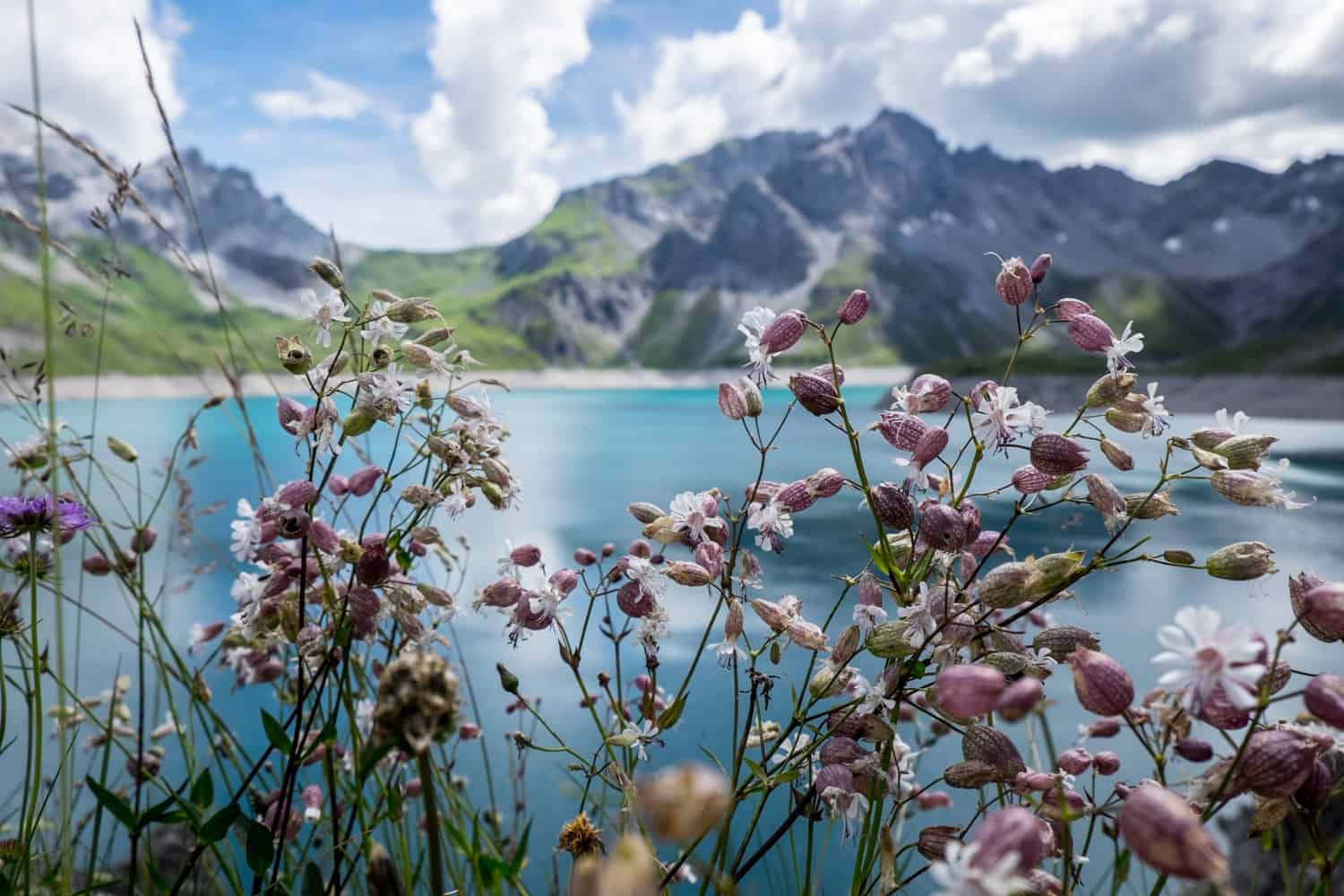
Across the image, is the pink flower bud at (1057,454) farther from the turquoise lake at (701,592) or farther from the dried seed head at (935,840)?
the dried seed head at (935,840)

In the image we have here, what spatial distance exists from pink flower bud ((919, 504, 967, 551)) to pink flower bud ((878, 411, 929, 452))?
0.15m

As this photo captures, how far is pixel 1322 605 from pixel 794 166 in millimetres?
168360

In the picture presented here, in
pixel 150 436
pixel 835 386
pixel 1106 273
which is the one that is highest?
pixel 1106 273

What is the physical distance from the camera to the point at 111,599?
8.91 metres

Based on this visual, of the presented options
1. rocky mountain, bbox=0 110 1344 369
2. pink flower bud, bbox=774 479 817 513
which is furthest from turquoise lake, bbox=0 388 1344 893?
rocky mountain, bbox=0 110 1344 369

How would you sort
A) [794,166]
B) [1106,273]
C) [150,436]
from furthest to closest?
1. [794,166]
2. [1106,273]
3. [150,436]

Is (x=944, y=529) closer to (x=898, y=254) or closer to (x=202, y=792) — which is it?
(x=202, y=792)

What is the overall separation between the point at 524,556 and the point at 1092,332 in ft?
3.33

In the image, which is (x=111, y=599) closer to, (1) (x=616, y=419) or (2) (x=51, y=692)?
(2) (x=51, y=692)

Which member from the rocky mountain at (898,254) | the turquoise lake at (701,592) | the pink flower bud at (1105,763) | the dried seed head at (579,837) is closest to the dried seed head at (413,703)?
the turquoise lake at (701,592)

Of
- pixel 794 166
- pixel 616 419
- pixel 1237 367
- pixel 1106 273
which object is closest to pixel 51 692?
Answer: pixel 616 419

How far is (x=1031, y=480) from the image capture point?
1171 mm

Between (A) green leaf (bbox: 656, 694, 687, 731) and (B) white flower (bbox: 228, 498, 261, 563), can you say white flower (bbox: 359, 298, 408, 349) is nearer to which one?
(B) white flower (bbox: 228, 498, 261, 563)

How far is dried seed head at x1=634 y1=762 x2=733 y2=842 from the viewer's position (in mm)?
363
